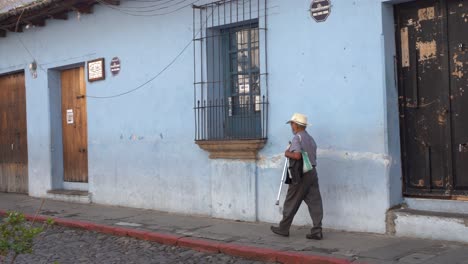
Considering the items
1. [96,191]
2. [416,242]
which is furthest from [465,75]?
[96,191]

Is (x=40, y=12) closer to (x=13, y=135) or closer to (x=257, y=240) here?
(x=13, y=135)

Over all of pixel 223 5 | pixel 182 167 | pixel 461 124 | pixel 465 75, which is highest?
pixel 223 5

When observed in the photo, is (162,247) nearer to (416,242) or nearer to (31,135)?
(416,242)

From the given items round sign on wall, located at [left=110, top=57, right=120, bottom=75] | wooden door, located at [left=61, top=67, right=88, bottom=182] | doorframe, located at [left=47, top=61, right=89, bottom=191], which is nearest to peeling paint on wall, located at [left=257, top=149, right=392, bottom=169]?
round sign on wall, located at [left=110, top=57, right=120, bottom=75]

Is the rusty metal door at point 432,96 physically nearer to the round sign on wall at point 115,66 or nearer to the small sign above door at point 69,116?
the round sign on wall at point 115,66

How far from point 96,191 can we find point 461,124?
665 cm

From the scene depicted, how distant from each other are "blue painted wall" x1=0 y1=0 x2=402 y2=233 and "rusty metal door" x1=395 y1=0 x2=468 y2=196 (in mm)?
201

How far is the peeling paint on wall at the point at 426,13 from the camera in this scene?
→ 22.2ft

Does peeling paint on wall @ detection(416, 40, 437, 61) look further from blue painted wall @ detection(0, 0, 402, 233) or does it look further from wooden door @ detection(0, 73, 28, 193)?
wooden door @ detection(0, 73, 28, 193)

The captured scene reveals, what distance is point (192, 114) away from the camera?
8.96 m

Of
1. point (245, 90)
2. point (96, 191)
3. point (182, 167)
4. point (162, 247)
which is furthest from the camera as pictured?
point (96, 191)

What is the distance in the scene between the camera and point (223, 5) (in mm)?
8539

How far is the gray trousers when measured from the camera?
268 inches

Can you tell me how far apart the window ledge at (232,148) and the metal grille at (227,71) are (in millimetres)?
189
